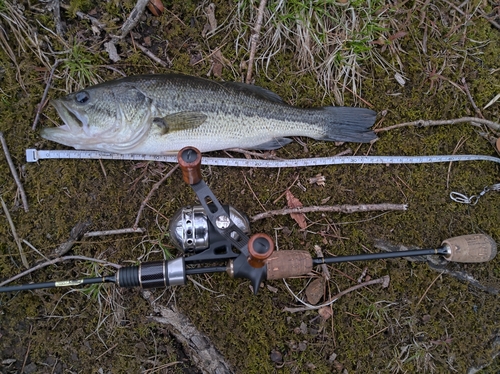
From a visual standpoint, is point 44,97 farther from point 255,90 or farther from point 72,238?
point 255,90

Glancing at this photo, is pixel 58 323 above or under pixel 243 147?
under

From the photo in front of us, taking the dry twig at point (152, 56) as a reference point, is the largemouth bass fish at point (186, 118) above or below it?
below

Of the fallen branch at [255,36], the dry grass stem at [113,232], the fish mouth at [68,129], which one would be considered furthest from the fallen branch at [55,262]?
the fallen branch at [255,36]

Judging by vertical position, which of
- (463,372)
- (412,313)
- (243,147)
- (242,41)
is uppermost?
(242,41)

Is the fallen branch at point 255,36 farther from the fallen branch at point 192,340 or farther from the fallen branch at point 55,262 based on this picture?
the fallen branch at point 192,340

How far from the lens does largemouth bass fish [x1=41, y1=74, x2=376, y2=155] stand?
305cm

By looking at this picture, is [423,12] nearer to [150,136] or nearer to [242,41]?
[242,41]

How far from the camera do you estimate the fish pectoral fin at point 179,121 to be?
10.4 ft

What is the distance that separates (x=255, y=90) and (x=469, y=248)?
2353 mm

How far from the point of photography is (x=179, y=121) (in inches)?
125

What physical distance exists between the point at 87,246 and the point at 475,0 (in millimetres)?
4585

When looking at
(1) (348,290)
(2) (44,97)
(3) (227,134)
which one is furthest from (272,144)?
(2) (44,97)

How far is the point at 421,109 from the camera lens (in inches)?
146

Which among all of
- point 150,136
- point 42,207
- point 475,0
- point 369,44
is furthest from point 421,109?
point 42,207
